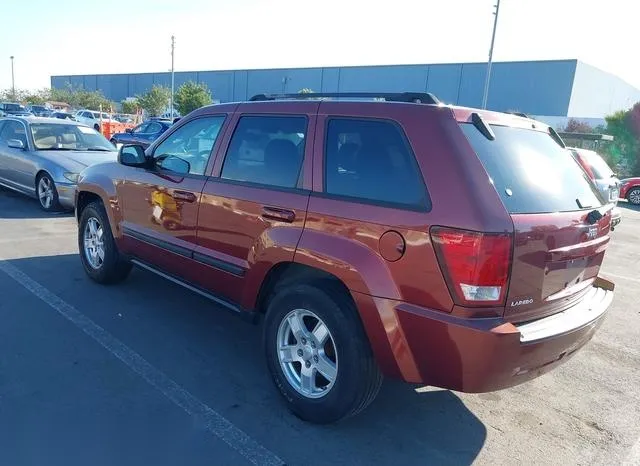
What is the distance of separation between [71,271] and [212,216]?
9.02ft

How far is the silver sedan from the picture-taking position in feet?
27.3

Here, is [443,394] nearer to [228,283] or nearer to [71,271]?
[228,283]

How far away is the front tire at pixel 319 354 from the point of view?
270cm

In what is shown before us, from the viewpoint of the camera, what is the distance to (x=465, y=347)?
7.66 feet

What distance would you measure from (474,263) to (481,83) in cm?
5408

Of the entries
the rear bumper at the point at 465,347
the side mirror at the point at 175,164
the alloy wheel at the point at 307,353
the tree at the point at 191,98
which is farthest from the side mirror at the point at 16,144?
the tree at the point at 191,98

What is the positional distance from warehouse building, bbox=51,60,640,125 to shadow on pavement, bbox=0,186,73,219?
36.5 meters

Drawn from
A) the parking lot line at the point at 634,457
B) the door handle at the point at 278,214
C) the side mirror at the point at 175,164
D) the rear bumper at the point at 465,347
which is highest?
the side mirror at the point at 175,164

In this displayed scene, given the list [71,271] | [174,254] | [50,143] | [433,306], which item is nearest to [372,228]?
[433,306]

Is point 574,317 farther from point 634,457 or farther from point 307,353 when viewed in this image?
point 307,353

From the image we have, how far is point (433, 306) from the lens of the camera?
241 cm

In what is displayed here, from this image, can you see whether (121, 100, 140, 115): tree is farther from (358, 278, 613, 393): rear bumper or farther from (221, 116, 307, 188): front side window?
(358, 278, 613, 393): rear bumper

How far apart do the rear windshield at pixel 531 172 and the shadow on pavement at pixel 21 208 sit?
7.84m

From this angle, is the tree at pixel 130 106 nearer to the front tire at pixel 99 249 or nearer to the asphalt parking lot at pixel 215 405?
the front tire at pixel 99 249
